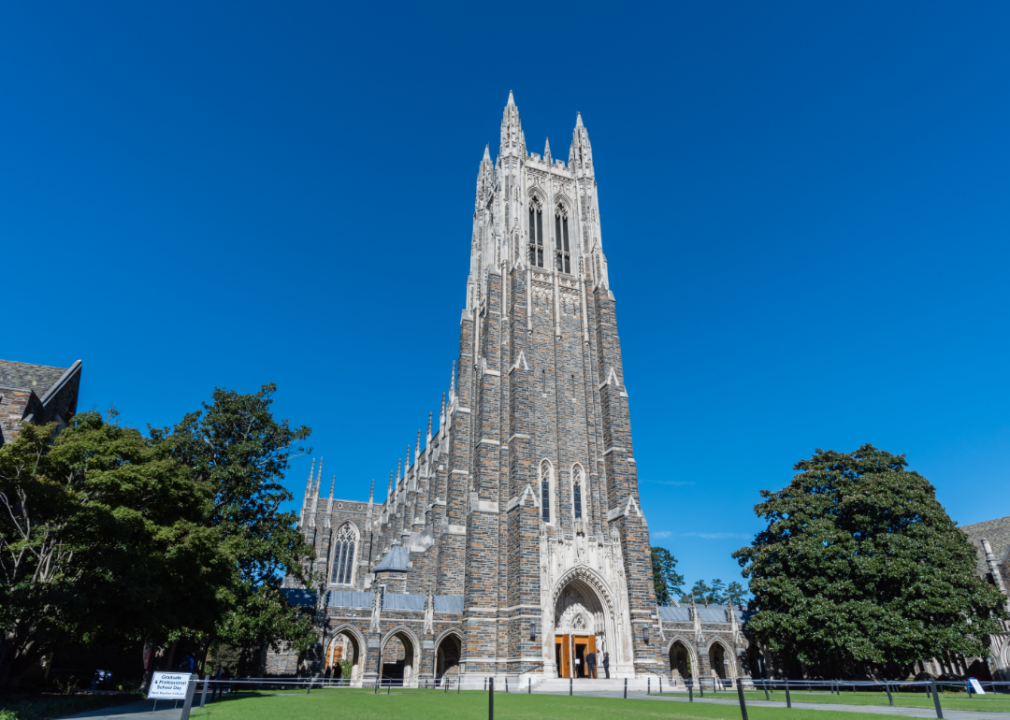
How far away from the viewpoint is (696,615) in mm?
32719

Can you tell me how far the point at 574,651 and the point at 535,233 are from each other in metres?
25.8

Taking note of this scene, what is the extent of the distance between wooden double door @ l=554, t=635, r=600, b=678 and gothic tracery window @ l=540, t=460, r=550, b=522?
5.67m

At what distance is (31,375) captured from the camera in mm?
26031

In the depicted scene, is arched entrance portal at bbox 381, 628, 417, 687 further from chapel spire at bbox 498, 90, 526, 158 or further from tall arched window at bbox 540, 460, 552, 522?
chapel spire at bbox 498, 90, 526, 158

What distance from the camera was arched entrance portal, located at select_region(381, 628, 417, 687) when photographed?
28844 millimetres

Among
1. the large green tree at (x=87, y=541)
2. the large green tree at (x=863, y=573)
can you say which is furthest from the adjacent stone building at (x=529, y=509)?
the large green tree at (x=87, y=541)

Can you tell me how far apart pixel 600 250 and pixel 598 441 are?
44.2 ft

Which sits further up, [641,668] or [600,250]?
[600,250]

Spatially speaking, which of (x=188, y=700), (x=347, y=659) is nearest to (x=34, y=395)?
(x=188, y=700)

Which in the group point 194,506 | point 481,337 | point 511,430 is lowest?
point 194,506

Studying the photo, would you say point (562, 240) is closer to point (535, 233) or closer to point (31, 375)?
point (535, 233)

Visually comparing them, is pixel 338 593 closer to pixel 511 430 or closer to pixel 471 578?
pixel 471 578

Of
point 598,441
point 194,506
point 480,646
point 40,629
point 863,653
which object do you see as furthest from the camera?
point 598,441

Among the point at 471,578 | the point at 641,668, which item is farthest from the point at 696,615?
the point at 471,578
